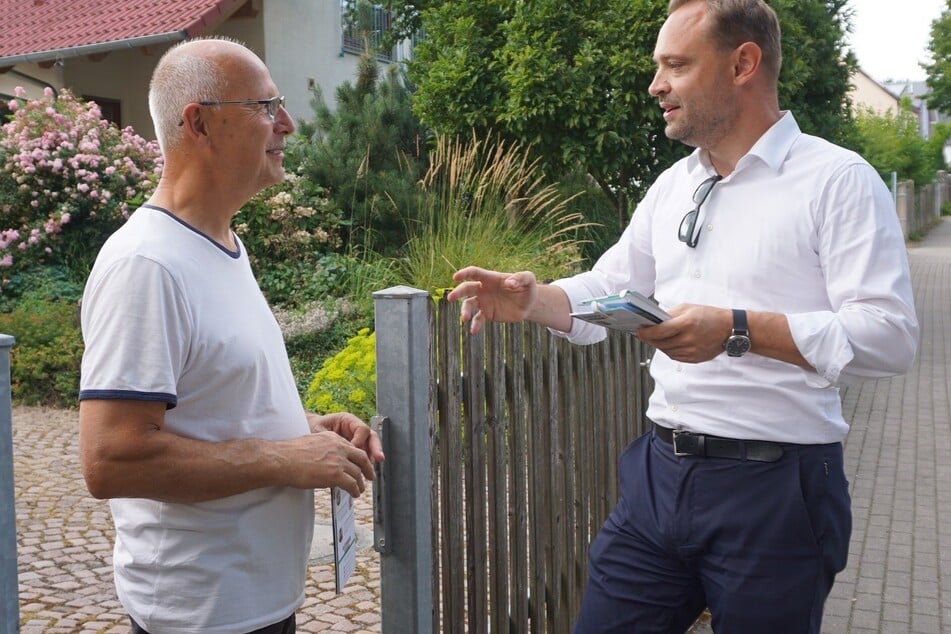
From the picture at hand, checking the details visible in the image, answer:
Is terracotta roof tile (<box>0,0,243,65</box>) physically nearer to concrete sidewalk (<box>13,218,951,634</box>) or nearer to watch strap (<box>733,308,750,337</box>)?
concrete sidewalk (<box>13,218,951,634</box>)

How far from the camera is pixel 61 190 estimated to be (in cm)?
1184

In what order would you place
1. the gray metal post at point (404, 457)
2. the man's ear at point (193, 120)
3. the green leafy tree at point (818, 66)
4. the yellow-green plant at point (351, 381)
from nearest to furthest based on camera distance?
the man's ear at point (193, 120) → the gray metal post at point (404, 457) → the yellow-green plant at point (351, 381) → the green leafy tree at point (818, 66)

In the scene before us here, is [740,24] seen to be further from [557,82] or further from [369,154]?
[369,154]

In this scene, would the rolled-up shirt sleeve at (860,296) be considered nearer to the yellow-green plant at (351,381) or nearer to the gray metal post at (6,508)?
the gray metal post at (6,508)

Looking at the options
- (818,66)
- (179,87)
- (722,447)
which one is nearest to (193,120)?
(179,87)

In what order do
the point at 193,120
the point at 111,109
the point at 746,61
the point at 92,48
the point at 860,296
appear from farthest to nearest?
the point at 111,109 < the point at 92,48 < the point at 746,61 < the point at 860,296 < the point at 193,120

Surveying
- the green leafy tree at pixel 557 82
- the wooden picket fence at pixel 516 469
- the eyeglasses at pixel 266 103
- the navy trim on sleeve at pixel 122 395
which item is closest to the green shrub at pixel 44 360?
the green leafy tree at pixel 557 82

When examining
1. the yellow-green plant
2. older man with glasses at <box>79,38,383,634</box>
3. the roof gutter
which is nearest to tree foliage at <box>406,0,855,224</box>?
the yellow-green plant

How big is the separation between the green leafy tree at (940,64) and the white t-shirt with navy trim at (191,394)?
46.5 metres

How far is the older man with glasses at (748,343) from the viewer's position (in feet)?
7.67

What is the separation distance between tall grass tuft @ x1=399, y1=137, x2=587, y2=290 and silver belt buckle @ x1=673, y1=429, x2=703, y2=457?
16.1ft

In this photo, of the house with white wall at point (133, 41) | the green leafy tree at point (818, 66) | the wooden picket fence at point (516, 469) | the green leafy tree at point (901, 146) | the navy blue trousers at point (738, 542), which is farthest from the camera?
the green leafy tree at point (901, 146)

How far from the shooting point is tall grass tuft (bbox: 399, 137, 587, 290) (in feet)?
27.3

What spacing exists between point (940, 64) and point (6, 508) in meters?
48.4
